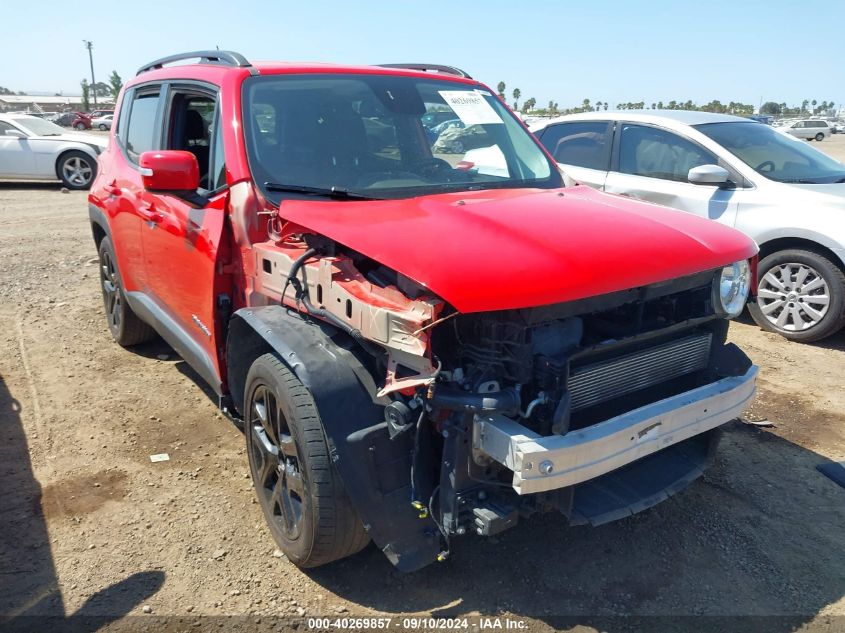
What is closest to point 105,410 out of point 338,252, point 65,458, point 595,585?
point 65,458

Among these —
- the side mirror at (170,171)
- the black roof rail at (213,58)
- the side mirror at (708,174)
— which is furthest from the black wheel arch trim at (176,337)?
the side mirror at (708,174)

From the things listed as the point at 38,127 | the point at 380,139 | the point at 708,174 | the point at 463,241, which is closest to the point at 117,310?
the point at 380,139

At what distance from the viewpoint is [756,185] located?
18.5 feet

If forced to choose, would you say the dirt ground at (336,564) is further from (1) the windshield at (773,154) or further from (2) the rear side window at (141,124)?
(1) the windshield at (773,154)

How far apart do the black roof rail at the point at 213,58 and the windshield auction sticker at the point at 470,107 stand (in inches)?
43.8

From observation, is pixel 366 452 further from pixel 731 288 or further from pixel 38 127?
pixel 38 127

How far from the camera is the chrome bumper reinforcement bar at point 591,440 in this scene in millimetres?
2078

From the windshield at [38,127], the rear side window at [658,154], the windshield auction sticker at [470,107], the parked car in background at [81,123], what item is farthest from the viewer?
the parked car in background at [81,123]

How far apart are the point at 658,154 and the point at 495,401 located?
16.1 ft

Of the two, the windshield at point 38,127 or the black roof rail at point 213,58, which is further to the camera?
the windshield at point 38,127

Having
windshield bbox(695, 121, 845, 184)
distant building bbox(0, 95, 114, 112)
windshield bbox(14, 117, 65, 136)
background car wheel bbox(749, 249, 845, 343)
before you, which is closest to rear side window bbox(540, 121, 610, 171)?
windshield bbox(695, 121, 845, 184)

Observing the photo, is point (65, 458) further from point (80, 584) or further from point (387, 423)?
point (387, 423)

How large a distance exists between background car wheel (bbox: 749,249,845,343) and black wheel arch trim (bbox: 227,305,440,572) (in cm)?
440

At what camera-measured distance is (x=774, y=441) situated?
388 centimetres
